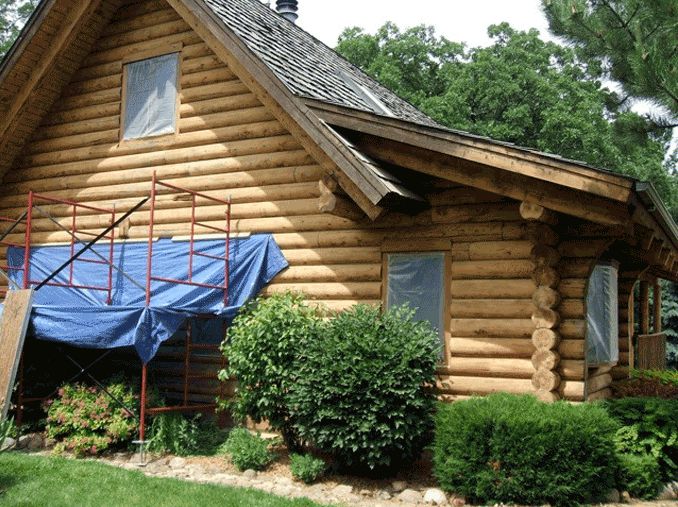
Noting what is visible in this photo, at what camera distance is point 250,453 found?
31.0ft

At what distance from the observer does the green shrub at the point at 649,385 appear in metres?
10.8

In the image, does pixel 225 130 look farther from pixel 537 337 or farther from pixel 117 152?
pixel 537 337

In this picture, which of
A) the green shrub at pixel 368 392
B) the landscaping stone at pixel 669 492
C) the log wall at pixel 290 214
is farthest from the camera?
the log wall at pixel 290 214

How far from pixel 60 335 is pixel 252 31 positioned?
575cm

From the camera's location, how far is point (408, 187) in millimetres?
10234

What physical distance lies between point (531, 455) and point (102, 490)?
454 centimetres

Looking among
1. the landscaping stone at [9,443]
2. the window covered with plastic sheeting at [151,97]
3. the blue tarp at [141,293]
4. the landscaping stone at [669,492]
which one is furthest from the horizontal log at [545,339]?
the landscaping stone at [9,443]

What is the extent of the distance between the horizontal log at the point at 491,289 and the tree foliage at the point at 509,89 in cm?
2002

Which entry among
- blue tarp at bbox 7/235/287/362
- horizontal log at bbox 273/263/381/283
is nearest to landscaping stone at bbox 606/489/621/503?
horizontal log at bbox 273/263/381/283

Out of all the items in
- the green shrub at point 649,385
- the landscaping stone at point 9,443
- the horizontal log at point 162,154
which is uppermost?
the horizontal log at point 162,154

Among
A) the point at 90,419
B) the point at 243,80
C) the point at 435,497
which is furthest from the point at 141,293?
the point at 435,497

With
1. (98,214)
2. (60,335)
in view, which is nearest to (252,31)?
(98,214)

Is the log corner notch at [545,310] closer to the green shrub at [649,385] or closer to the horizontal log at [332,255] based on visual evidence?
the green shrub at [649,385]

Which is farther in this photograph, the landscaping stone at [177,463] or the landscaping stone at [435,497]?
the landscaping stone at [177,463]
